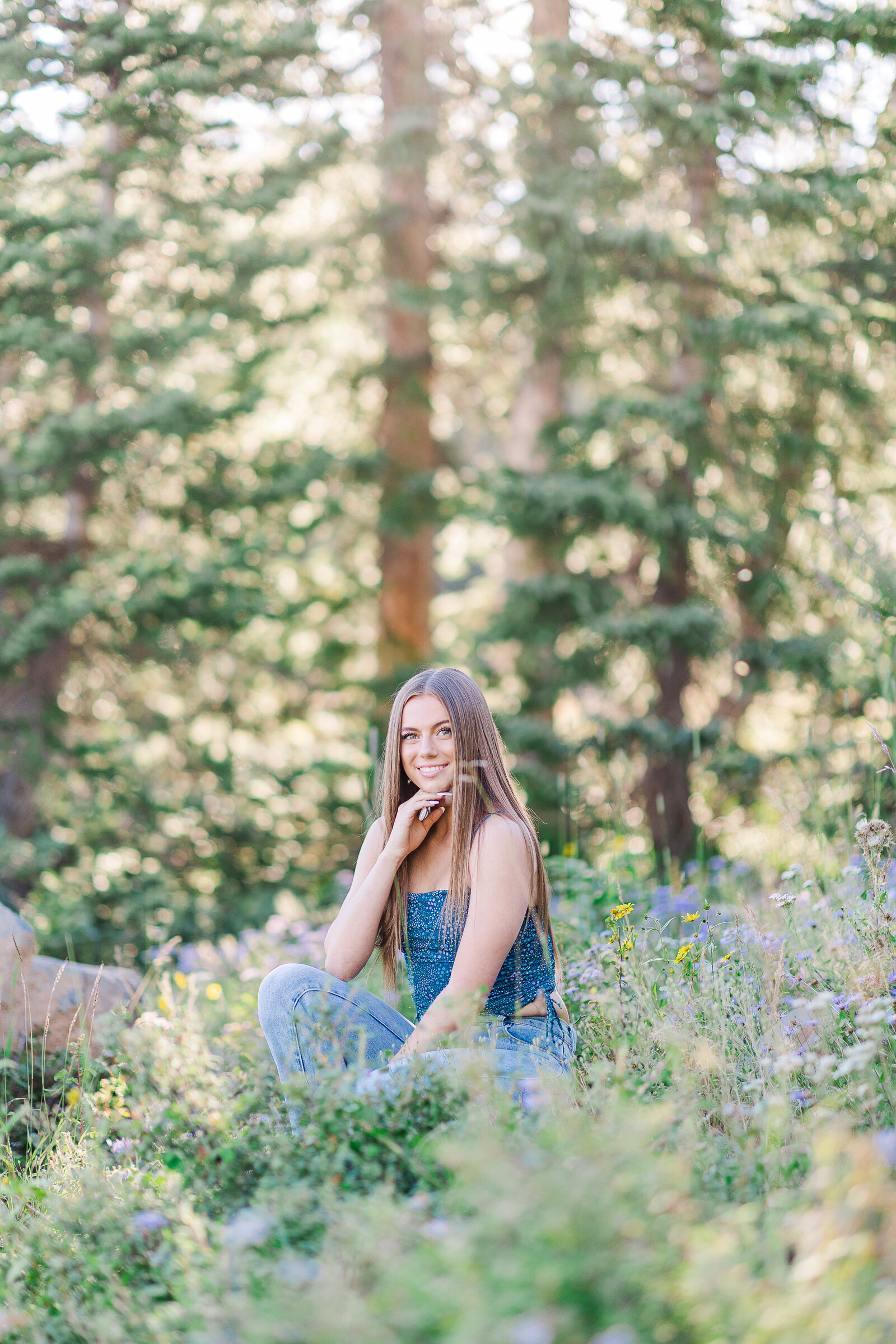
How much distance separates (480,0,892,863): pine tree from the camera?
620 centimetres

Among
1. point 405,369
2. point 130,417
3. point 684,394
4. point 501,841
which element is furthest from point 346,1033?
point 405,369

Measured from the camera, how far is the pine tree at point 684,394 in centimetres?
620

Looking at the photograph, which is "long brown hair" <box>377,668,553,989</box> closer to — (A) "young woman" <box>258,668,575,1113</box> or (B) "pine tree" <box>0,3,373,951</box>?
(A) "young woman" <box>258,668,575,1113</box>

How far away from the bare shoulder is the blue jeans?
0.43 meters

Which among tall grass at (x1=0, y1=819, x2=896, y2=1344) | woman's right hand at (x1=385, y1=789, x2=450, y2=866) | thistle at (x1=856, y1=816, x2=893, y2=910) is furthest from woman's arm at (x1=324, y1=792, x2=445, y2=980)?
thistle at (x1=856, y1=816, x2=893, y2=910)

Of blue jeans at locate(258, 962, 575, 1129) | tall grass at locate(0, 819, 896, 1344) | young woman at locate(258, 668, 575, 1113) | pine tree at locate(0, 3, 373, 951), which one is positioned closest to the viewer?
tall grass at locate(0, 819, 896, 1344)

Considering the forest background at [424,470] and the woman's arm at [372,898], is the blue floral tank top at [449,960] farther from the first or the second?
the forest background at [424,470]

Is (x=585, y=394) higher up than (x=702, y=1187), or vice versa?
(x=585, y=394)

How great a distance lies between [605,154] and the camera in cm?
686

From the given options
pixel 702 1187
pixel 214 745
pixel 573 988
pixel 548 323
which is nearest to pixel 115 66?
pixel 548 323

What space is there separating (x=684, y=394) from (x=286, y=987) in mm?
4873

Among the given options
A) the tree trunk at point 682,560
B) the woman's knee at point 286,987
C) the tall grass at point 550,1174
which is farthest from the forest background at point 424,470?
the woman's knee at point 286,987

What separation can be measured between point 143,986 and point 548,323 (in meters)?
4.93

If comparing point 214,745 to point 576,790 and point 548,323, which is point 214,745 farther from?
point 548,323
